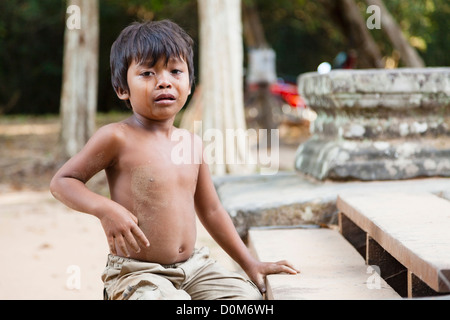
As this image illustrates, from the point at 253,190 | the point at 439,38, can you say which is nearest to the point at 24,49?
the point at 439,38

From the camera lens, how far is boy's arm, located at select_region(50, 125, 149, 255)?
6.33ft

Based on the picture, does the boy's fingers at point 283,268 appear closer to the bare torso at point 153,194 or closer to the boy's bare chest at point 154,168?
the bare torso at point 153,194

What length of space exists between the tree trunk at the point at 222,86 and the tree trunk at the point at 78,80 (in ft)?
6.66

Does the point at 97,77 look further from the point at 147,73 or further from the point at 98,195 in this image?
the point at 98,195

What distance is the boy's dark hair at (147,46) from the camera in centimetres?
216

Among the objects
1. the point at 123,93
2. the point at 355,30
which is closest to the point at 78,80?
the point at 355,30

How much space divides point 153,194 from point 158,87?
35cm

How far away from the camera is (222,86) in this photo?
726 centimetres

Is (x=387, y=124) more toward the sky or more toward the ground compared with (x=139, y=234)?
more toward the sky

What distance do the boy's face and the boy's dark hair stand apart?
Result: 0.9 inches

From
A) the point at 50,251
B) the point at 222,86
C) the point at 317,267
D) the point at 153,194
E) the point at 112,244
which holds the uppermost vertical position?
the point at 222,86

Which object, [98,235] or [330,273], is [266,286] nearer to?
[330,273]

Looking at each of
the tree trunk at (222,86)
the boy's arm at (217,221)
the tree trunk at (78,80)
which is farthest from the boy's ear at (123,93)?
the tree trunk at (78,80)
